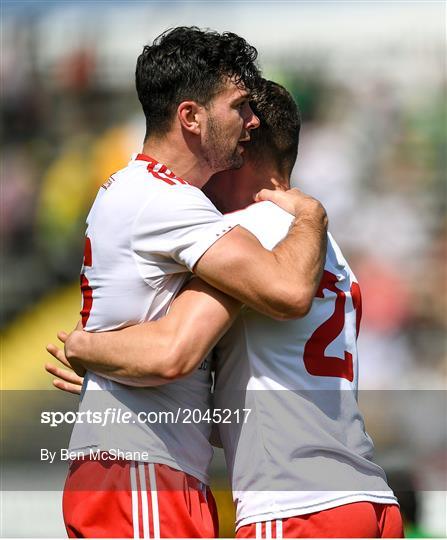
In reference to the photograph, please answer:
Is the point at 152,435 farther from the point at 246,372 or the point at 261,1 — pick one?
the point at 261,1

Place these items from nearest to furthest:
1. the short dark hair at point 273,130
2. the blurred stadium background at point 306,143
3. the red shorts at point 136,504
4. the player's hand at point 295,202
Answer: the red shorts at point 136,504 → the player's hand at point 295,202 → the short dark hair at point 273,130 → the blurred stadium background at point 306,143

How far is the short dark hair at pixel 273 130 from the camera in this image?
250 centimetres

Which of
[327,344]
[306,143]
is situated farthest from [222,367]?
[306,143]

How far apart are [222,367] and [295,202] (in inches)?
19.6

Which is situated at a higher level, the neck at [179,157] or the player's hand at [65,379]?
the neck at [179,157]

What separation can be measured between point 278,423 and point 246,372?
0.16m

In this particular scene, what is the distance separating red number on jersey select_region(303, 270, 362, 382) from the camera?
7.39ft

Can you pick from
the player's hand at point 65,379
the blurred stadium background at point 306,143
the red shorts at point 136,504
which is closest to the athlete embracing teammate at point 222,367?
the red shorts at point 136,504

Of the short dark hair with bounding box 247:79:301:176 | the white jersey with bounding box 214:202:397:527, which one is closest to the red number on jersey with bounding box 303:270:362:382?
the white jersey with bounding box 214:202:397:527

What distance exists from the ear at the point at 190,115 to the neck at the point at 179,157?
0.04 metres

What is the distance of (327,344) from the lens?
2.29 meters
